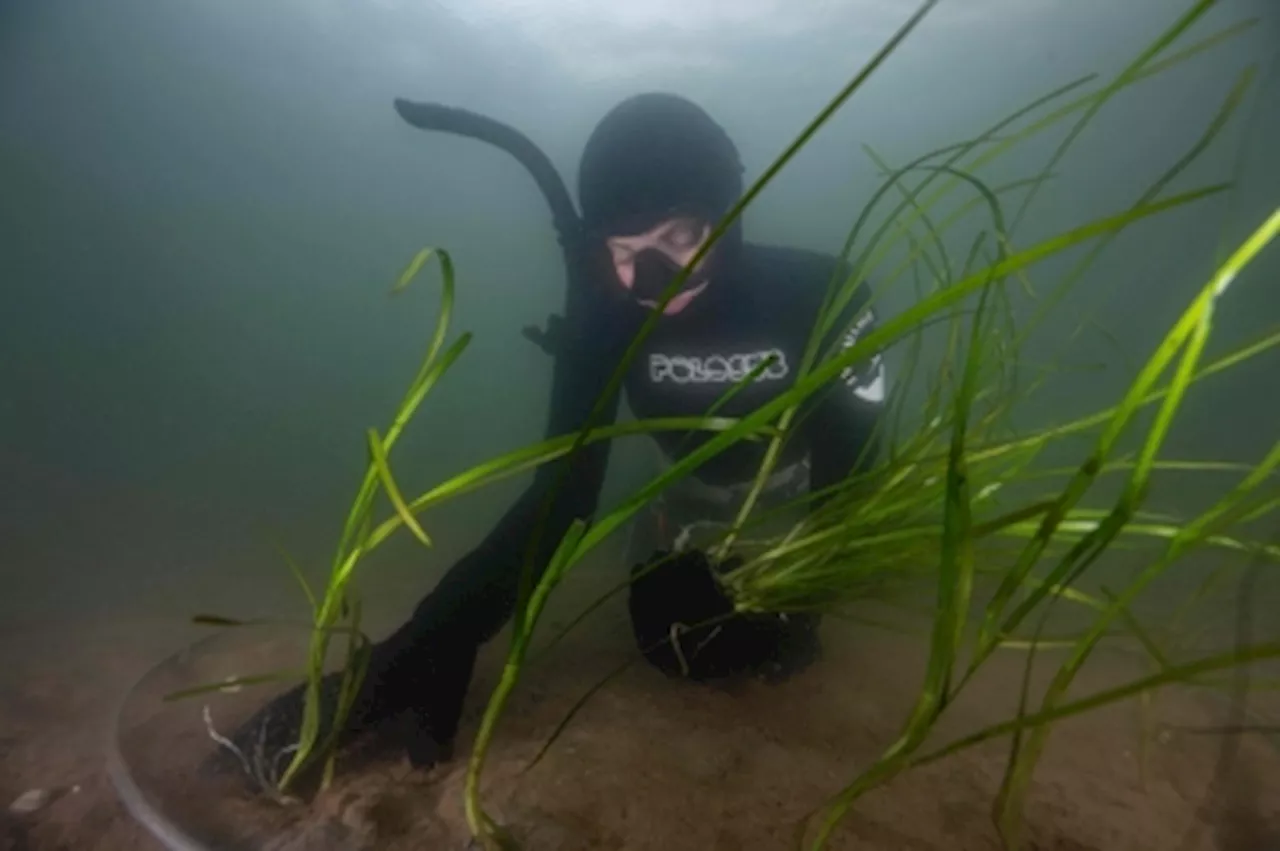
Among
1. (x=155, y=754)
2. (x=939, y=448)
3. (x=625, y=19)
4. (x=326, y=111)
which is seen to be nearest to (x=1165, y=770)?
(x=939, y=448)

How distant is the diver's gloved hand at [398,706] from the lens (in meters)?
1.48

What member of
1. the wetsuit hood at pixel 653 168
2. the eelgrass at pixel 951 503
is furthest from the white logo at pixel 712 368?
the eelgrass at pixel 951 503

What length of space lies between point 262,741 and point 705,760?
0.88 m

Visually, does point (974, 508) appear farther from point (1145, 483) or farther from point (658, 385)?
point (658, 385)

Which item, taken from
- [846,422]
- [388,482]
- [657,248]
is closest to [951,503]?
[388,482]

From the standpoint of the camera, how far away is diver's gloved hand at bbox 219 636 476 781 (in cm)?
148

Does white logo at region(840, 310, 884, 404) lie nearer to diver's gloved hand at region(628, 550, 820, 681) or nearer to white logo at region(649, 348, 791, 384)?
white logo at region(649, 348, 791, 384)

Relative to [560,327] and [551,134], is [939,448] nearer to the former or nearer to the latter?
[560,327]

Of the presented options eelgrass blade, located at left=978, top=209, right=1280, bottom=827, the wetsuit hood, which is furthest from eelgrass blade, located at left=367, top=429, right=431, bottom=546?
the wetsuit hood

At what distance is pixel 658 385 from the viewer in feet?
9.48

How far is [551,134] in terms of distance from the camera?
1013 centimetres

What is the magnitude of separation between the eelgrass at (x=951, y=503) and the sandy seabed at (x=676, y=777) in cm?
14

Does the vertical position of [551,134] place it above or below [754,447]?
above

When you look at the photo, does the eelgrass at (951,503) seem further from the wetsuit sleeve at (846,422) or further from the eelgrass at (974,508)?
→ the wetsuit sleeve at (846,422)
